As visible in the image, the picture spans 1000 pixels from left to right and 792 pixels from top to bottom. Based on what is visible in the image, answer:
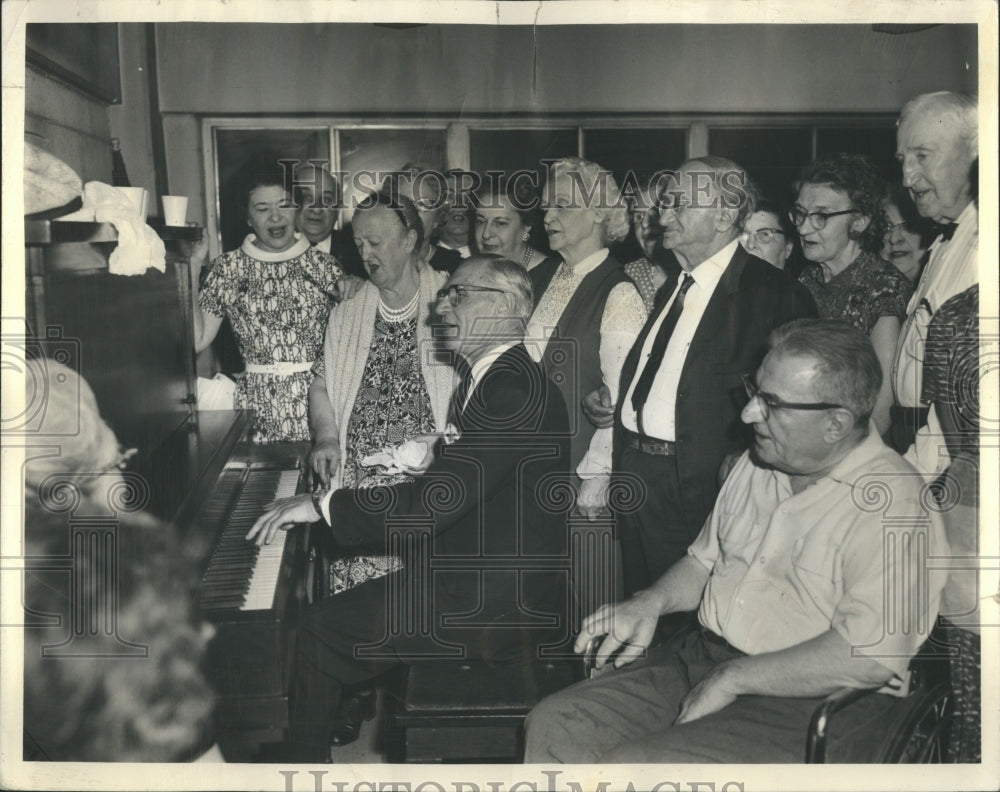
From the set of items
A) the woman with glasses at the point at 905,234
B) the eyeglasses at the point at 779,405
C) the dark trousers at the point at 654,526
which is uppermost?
the woman with glasses at the point at 905,234

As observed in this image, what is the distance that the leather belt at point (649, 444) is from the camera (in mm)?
2435

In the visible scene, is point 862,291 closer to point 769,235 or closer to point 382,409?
point 769,235

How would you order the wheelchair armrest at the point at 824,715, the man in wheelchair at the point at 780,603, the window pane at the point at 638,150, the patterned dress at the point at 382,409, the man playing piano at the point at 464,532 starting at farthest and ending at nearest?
the patterned dress at the point at 382,409 < the window pane at the point at 638,150 < the man playing piano at the point at 464,532 < the man in wheelchair at the point at 780,603 < the wheelchair armrest at the point at 824,715

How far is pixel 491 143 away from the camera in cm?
237

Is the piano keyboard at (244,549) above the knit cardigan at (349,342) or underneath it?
underneath

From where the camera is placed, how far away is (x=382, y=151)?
2.40m

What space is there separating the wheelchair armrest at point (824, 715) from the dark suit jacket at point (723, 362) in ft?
2.06

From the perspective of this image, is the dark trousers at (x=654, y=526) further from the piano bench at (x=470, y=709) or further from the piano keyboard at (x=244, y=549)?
the piano keyboard at (x=244, y=549)

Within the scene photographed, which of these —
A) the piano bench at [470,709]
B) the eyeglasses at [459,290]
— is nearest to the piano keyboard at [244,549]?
the piano bench at [470,709]

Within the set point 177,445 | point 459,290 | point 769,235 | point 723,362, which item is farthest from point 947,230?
point 177,445

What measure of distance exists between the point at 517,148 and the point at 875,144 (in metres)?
0.95

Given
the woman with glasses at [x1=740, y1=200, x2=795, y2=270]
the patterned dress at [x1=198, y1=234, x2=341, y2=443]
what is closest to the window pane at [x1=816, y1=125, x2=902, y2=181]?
the woman with glasses at [x1=740, y1=200, x2=795, y2=270]

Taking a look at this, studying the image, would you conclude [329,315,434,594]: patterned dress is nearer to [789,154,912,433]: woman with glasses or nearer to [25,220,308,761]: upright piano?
[25,220,308,761]: upright piano

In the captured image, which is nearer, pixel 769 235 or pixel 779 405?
pixel 779 405
